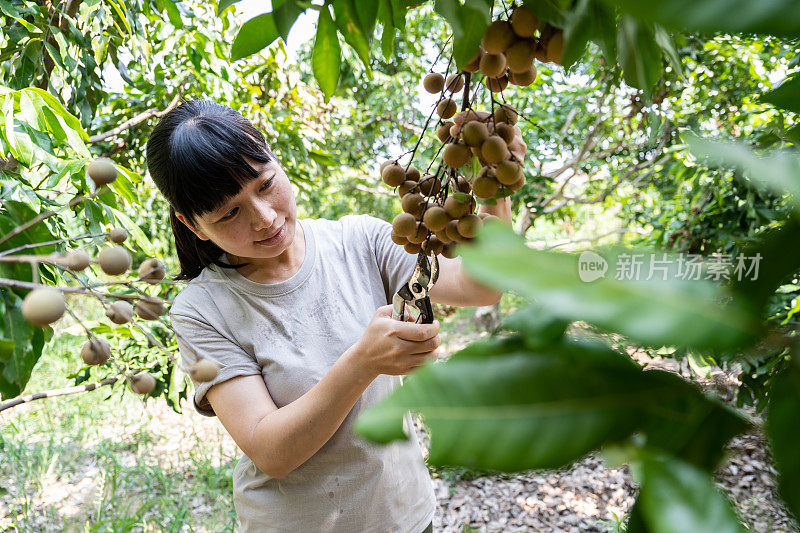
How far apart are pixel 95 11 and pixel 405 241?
1.22 m

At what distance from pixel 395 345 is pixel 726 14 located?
48 centimetres

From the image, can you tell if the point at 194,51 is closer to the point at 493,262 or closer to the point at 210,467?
the point at 210,467

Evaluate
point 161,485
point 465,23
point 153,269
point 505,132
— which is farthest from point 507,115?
point 161,485

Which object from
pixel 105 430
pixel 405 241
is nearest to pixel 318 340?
pixel 405 241

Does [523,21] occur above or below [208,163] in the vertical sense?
above

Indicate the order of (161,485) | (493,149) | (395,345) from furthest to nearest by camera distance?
(161,485), (395,345), (493,149)

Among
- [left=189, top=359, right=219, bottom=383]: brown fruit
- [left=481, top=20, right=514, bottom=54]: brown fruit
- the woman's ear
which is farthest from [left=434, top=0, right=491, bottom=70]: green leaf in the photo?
the woman's ear

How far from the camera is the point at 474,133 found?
19.9 inches

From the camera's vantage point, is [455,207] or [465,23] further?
[455,207]

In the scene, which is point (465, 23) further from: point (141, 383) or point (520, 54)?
point (141, 383)

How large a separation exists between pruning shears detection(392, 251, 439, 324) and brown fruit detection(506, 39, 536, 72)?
225 millimetres

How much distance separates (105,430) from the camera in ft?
8.31

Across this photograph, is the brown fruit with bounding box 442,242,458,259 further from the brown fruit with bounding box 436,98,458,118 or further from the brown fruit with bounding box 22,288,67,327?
the brown fruit with bounding box 22,288,67,327

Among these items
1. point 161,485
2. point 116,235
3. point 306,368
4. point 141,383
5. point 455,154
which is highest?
point 455,154
